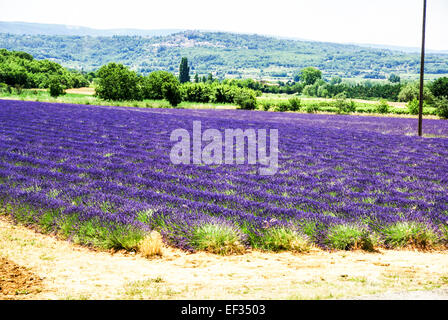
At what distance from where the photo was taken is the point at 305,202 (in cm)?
860

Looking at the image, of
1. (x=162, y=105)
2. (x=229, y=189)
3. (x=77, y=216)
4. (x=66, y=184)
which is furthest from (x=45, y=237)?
(x=162, y=105)

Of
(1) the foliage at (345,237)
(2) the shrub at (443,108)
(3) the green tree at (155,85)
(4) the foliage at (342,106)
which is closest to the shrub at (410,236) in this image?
(1) the foliage at (345,237)

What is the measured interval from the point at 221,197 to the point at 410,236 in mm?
3484

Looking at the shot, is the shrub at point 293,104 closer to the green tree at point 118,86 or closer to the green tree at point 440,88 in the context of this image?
the green tree at point 118,86

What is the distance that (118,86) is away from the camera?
197ft

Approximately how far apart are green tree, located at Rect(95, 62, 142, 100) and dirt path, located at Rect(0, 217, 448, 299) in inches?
2169

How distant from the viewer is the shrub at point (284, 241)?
657 centimetres

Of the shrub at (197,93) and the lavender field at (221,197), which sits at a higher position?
the shrub at (197,93)

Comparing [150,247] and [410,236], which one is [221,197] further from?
[410,236]

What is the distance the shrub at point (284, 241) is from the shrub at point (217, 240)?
1.42ft

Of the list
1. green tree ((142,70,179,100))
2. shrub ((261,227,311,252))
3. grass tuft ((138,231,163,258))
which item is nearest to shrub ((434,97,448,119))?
green tree ((142,70,179,100))

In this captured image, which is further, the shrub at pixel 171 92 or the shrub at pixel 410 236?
the shrub at pixel 171 92

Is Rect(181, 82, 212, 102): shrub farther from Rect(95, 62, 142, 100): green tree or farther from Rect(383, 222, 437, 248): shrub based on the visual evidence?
Rect(383, 222, 437, 248): shrub

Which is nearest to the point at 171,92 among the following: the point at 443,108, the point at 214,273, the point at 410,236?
the point at 443,108
